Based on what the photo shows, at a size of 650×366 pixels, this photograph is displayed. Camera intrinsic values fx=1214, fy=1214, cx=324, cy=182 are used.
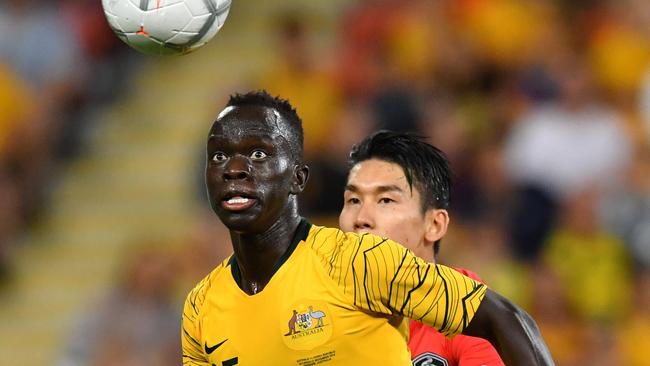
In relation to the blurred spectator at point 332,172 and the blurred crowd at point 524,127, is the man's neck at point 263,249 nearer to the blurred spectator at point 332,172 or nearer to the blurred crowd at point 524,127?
the blurred crowd at point 524,127

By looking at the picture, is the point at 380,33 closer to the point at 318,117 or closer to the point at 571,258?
the point at 318,117

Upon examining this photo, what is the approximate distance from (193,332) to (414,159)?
1143 millimetres

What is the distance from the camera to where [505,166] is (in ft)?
25.8

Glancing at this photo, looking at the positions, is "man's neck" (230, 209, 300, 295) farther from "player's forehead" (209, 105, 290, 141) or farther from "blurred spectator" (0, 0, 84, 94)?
"blurred spectator" (0, 0, 84, 94)

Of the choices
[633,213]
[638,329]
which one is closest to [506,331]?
[638,329]

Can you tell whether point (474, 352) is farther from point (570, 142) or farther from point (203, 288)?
point (570, 142)

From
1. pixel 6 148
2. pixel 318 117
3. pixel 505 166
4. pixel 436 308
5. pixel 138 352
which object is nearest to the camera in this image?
pixel 436 308

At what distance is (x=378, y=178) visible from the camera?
14.5 feet

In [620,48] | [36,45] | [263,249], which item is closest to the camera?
[263,249]

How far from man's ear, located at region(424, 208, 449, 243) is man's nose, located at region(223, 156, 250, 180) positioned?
3.77ft

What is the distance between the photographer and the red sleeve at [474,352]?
13.4ft

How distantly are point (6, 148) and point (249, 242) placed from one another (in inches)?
227

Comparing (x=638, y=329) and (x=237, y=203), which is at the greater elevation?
(x=237, y=203)

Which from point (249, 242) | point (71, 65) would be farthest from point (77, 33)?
point (249, 242)
